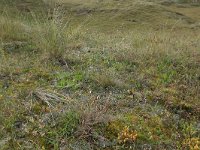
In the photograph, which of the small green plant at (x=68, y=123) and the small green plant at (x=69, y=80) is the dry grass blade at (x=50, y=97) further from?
the small green plant at (x=68, y=123)

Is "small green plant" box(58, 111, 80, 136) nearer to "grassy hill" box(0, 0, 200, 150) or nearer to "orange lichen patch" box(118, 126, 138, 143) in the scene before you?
"grassy hill" box(0, 0, 200, 150)

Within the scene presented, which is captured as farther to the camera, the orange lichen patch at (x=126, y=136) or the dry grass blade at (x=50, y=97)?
the dry grass blade at (x=50, y=97)

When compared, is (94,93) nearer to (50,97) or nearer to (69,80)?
(69,80)

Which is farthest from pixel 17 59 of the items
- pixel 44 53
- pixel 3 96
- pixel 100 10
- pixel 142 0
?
pixel 142 0

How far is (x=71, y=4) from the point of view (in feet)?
109

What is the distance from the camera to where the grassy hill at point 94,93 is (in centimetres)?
511

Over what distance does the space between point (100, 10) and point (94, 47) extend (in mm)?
22734

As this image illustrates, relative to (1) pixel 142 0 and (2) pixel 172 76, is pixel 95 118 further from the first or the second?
(1) pixel 142 0

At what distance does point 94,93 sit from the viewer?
6395mm

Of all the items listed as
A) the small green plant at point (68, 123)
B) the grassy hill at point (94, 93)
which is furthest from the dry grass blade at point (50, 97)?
the small green plant at point (68, 123)

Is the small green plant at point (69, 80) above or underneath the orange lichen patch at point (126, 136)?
above

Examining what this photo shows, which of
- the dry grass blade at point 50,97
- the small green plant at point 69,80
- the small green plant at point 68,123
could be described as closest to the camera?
the small green plant at point 68,123

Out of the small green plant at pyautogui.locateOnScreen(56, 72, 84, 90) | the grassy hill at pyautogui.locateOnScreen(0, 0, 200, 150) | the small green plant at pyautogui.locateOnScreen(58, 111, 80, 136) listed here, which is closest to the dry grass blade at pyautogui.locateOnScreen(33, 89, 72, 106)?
the grassy hill at pyautogui.locateOnScreen(0, 0, 200, 150)

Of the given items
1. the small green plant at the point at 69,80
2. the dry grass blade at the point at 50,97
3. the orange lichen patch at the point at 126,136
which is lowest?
the orange lichen patch at the point at 126,136
